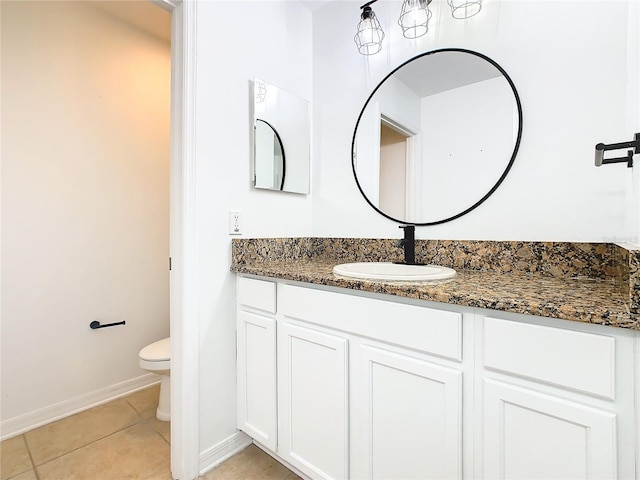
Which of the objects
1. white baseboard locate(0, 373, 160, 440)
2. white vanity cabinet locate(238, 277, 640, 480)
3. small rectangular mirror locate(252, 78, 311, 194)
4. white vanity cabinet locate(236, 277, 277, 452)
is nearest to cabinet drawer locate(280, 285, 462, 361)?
white vanity cabinet locate(238, 277, 640, 480)

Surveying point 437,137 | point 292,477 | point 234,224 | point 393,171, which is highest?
point 437,137

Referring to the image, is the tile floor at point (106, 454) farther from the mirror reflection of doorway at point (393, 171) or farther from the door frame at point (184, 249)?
the mirror reflection of doorway at point (393, 171)

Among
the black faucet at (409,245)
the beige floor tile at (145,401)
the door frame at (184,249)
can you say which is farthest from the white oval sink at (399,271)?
the beige floor tile at (145,401)

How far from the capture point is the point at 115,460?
1485 millimetres

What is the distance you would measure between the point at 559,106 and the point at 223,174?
55.4 inches

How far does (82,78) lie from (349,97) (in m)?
1.65

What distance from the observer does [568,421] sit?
2.35ft

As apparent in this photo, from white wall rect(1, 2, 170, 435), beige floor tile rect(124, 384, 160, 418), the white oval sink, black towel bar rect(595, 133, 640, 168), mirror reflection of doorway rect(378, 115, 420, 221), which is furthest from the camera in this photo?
beige floor tile rect(124, 384, 160, 418)

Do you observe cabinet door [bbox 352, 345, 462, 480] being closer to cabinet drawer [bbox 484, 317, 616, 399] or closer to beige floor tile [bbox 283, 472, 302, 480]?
cabinet drawer [bbox 484, 317, 616, 399]

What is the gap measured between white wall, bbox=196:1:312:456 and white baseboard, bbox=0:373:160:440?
104cm

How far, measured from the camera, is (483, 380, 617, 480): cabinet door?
68 cm

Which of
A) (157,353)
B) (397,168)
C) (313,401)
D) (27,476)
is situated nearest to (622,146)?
(397,168)

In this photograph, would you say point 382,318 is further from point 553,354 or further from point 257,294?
point 257,294

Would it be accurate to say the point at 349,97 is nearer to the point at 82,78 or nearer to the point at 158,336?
the point at 82,78
